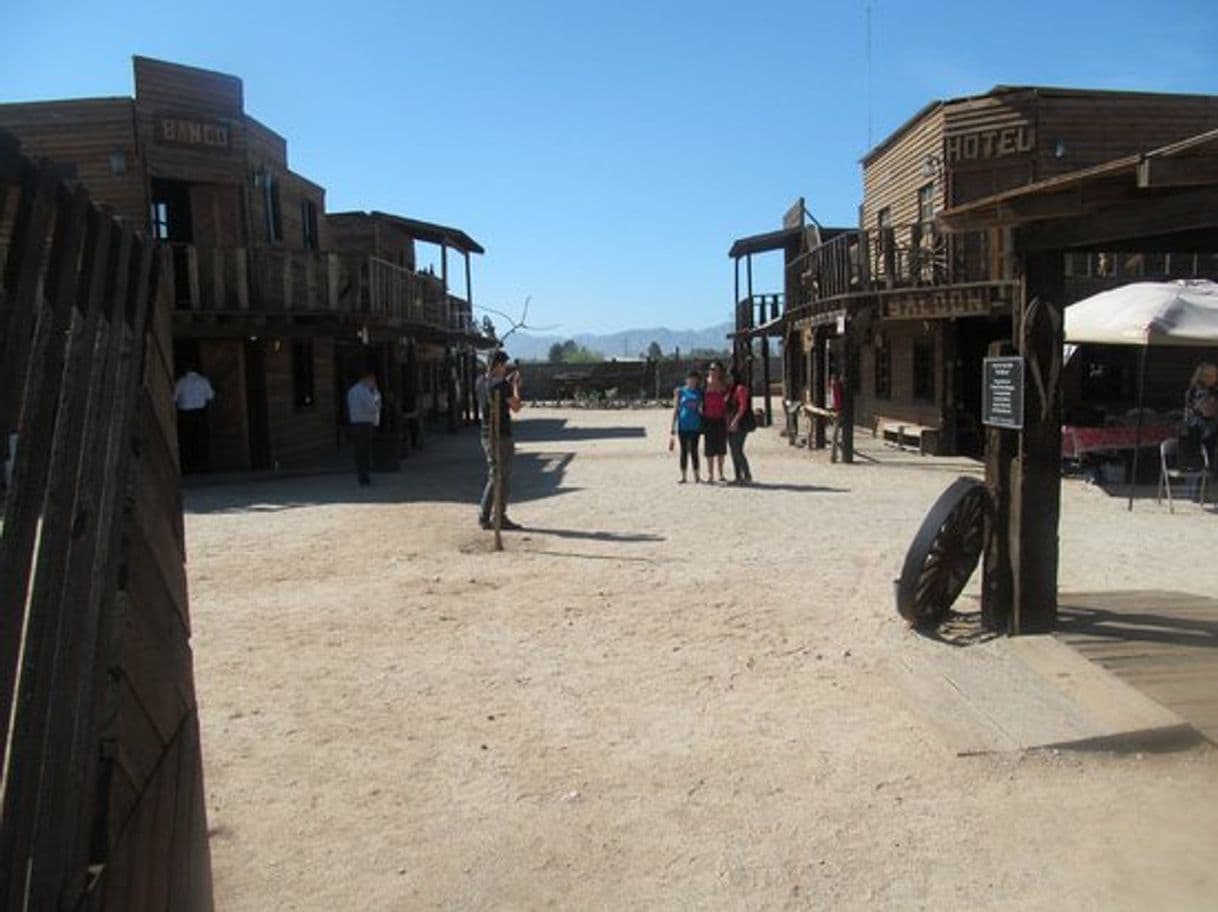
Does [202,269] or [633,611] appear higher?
[202,269]

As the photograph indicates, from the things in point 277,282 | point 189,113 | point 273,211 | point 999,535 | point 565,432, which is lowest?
point 565,432

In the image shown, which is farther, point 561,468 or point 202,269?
point 561,468

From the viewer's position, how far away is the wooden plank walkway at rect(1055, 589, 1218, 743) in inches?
198

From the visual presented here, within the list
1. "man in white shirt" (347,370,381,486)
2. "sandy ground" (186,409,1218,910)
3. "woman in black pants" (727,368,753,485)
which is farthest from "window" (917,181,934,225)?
"sandy ground" (186,409,1218,910)

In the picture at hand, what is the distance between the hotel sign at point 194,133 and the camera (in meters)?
17.1

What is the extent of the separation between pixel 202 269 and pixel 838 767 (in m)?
14.4

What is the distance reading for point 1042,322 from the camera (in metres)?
6.18

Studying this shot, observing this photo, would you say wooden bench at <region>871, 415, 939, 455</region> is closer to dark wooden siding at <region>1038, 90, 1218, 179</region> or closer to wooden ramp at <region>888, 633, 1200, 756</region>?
dark wooden siding at <region>1038, 90, 1218, 179</region>

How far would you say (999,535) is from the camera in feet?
21.2

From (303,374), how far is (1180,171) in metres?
18.5

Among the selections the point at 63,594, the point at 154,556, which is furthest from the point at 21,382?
the point at 154,556

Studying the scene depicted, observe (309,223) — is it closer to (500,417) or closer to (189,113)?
(189,113)

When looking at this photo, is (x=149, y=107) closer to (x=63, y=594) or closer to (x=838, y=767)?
(x=838, y=767)

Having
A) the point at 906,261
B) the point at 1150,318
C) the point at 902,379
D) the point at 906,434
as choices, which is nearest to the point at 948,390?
the point at 906,434
